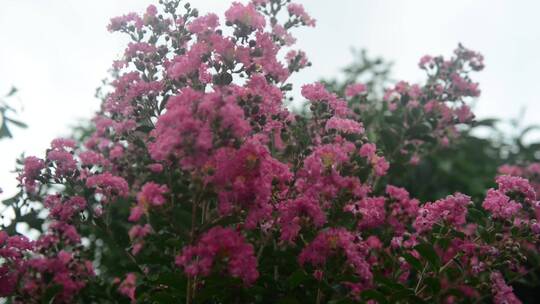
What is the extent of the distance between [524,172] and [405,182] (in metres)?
1.23

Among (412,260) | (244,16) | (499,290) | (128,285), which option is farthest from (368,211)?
(128,285)

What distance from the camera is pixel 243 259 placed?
89.6 inches

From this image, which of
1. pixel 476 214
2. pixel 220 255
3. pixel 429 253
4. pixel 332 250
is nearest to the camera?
pixel 220 255

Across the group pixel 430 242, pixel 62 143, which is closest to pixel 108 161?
pixel 62 143

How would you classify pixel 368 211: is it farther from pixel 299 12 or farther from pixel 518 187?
pixel 299 12

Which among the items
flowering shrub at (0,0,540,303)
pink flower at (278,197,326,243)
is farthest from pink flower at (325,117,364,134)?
pink flower at (278,197,326,243)

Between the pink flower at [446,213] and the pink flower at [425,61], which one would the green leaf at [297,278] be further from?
the pink flower at [425,61]

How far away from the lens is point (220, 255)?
2.25m

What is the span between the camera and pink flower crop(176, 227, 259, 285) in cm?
221

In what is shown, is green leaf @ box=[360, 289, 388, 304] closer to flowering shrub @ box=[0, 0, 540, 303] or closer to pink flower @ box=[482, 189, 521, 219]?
flowering shrub @ box=[0, 0, 540, 303]

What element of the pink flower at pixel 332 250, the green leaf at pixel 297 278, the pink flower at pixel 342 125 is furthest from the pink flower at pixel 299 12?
the green leaf at pixel 297 278

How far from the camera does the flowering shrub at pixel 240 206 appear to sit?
89.7 inches

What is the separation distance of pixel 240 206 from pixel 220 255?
0.72ft

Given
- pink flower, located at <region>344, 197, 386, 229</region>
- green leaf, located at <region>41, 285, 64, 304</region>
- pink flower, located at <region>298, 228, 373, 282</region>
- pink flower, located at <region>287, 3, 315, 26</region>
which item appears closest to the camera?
pink flower, located at <region>298, 228, 373, 282</region>
